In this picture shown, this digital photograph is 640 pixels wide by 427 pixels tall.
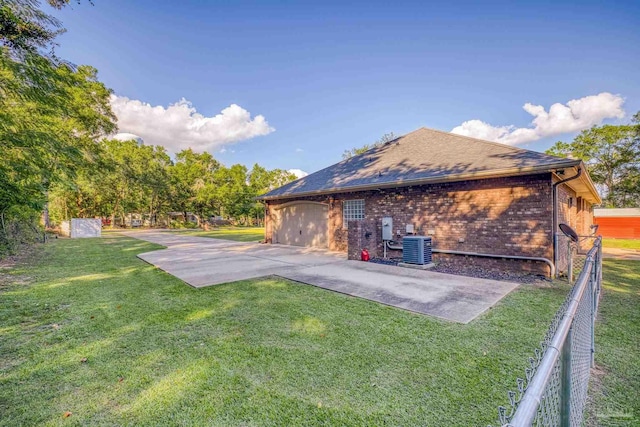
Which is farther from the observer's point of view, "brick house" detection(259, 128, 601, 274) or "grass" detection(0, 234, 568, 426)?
"brick house" detection(259, 128, 601, 274)

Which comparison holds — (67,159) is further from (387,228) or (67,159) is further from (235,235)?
(387,228)

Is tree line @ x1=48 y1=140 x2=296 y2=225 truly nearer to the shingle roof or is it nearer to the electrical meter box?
the shingle roof

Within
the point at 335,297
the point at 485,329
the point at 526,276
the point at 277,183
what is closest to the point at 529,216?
the point at 526,276

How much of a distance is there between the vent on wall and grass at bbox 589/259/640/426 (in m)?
3.68

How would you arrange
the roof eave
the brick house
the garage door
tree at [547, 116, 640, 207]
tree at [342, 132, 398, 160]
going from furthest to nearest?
tree at [342, 132, 398, 160] < tree at [547, 116, 640, 207] < the garage door < the brick house < the roof eave

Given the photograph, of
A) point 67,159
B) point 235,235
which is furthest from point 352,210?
point 235,235

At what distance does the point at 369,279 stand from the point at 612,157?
3771 centimetres

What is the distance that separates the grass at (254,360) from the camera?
2275mm

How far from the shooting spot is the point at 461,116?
18656 millimetres

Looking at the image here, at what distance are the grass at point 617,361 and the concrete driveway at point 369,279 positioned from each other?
4.54 ft

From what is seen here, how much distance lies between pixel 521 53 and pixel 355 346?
44.9ft

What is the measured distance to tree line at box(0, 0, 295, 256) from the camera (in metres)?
6.17

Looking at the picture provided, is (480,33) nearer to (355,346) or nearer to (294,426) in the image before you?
(355,346)

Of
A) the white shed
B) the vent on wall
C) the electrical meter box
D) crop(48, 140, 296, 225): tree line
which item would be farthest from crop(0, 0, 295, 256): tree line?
the vent on wall
